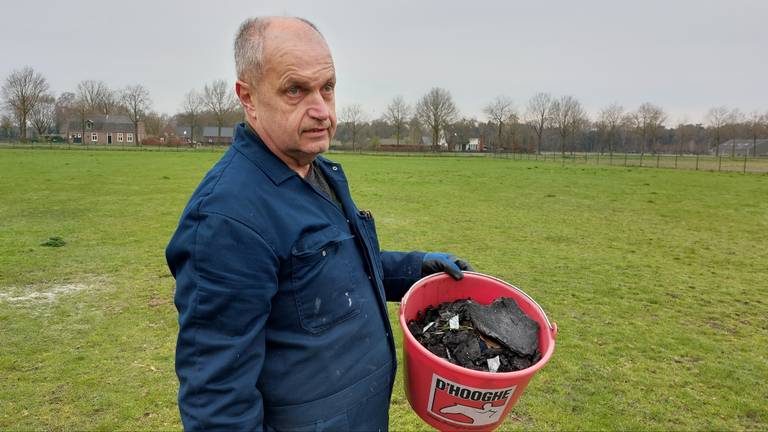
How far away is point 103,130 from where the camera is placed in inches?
3516

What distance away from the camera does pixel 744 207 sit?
16.2 metres

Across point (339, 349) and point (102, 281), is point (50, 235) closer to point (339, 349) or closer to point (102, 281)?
point (102, 281)

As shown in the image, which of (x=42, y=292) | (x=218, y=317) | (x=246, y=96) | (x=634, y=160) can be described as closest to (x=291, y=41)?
(x=246, y=96)

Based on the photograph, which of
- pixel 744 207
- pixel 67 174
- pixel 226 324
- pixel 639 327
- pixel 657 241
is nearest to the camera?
pixel 226 324

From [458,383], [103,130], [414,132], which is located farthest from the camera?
[414,132]

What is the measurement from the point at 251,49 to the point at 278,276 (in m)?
0.75

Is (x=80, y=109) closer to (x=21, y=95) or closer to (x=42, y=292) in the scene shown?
(x=21, y=95)

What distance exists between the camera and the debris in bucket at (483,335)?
1954mm

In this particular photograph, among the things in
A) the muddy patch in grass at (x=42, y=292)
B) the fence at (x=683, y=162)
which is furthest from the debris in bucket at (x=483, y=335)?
the fence at (x=683, y=162)

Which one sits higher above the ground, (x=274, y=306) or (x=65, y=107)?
(x=65, y=107)

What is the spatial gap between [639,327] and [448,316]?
14.6 ft

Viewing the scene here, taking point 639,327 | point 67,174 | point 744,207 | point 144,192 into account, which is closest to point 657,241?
point 639,327

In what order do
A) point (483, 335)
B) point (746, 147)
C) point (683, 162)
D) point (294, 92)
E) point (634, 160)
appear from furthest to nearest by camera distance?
1. point (746, 147)
2. point (634, 160)
3. point (683, 162)
4. point (483, 335)
5. point (294, 92)

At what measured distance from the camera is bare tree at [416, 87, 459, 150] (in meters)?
84.9
